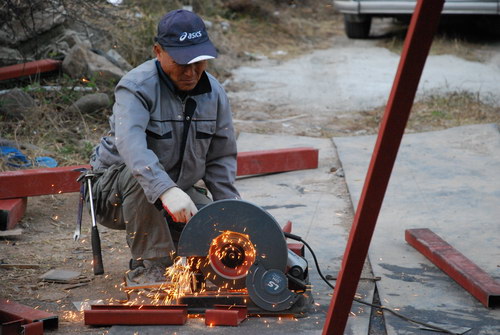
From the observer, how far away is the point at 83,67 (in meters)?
7.20

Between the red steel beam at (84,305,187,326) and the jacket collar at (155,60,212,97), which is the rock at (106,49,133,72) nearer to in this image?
the jacket collar at (155,60,212,97)

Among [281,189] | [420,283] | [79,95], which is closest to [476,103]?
[281,189]

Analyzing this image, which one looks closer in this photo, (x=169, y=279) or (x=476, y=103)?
(x=169, y=279)

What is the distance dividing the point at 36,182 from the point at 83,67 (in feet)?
9.13

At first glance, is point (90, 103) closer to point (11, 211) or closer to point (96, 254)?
point (11, 211)

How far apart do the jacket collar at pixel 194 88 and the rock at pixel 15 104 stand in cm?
331

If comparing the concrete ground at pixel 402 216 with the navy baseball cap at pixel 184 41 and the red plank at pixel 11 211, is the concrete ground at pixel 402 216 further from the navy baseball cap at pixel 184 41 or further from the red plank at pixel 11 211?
the red plank at pixel 11 211

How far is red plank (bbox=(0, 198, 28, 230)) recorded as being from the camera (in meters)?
4.39

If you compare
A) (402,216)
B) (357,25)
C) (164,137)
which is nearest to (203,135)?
(164,137)

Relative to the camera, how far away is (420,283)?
3.62m

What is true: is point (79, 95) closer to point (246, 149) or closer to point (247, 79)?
point (246, 149)

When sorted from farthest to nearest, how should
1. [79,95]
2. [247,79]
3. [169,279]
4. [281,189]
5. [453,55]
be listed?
1. [453,55]
2. [247,79]
3. [79,95]
4. [281,189]
5. [169,279]

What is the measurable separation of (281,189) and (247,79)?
430 centimetres

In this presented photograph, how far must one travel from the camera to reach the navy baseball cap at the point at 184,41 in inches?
128
